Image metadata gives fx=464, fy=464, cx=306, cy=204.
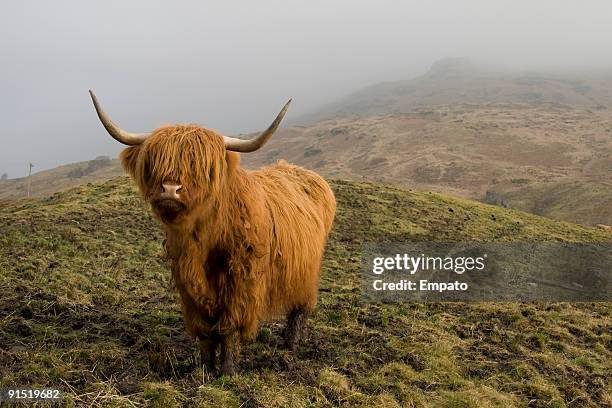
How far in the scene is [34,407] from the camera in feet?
11.4

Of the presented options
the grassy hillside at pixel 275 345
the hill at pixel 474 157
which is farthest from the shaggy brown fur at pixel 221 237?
the hill at pixel 474 157

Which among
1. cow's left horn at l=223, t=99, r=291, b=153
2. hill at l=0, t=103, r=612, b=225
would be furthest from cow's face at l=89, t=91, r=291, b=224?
hill at l=0, t=103, r=612, b=225

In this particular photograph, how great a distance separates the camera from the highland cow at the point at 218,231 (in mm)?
3855

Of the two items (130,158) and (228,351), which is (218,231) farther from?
(228,351)

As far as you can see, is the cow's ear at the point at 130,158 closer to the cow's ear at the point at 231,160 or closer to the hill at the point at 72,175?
the cow's ear at the point at 231,160

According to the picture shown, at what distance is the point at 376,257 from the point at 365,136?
280 feet

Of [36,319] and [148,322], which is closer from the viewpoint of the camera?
[36,319]

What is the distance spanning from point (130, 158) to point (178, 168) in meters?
0.75

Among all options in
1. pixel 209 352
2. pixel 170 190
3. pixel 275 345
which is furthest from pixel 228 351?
pixel 170 190

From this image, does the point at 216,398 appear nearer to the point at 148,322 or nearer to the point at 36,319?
the point at 148,322

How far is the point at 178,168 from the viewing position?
3.79 metres

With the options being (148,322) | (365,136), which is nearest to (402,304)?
(148,322)

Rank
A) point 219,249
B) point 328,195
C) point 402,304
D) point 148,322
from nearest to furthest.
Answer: point 219,249 → point 148,322 → point 328,195 → point 402,304

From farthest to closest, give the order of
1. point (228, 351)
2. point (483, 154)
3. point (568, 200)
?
point (483, 154) < point (568, 200) < point (228, 351)
